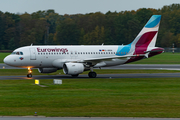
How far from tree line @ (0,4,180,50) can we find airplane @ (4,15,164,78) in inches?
3657

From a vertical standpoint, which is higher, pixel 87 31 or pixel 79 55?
pixel 87 31

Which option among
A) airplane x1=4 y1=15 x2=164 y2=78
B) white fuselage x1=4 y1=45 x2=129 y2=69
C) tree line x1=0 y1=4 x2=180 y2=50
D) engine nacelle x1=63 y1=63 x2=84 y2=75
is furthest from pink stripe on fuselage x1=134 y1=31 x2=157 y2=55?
tree line x1=0 y1=4 x2=180 y2=50

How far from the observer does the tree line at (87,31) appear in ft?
465

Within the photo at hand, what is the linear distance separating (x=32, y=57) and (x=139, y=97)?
64.4 ft

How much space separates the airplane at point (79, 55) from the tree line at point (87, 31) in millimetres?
92875

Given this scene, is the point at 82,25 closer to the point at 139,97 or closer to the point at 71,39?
the point at 71,39

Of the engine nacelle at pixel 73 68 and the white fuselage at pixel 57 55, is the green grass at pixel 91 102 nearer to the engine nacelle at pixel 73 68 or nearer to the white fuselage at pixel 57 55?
the engine nacelle at pixel 73 68

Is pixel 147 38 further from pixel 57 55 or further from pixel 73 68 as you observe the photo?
pixel 57 55

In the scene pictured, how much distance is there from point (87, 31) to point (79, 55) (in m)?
114

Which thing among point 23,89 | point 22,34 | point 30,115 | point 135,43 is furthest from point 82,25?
point 30,115

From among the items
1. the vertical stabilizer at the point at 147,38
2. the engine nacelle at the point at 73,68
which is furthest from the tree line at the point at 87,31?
the engine nacelle at the point at 73,68

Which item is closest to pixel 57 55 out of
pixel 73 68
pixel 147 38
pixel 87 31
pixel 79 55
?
pixel 79 55

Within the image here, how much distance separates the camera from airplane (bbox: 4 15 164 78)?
129 feet

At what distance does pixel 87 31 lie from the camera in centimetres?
15538
